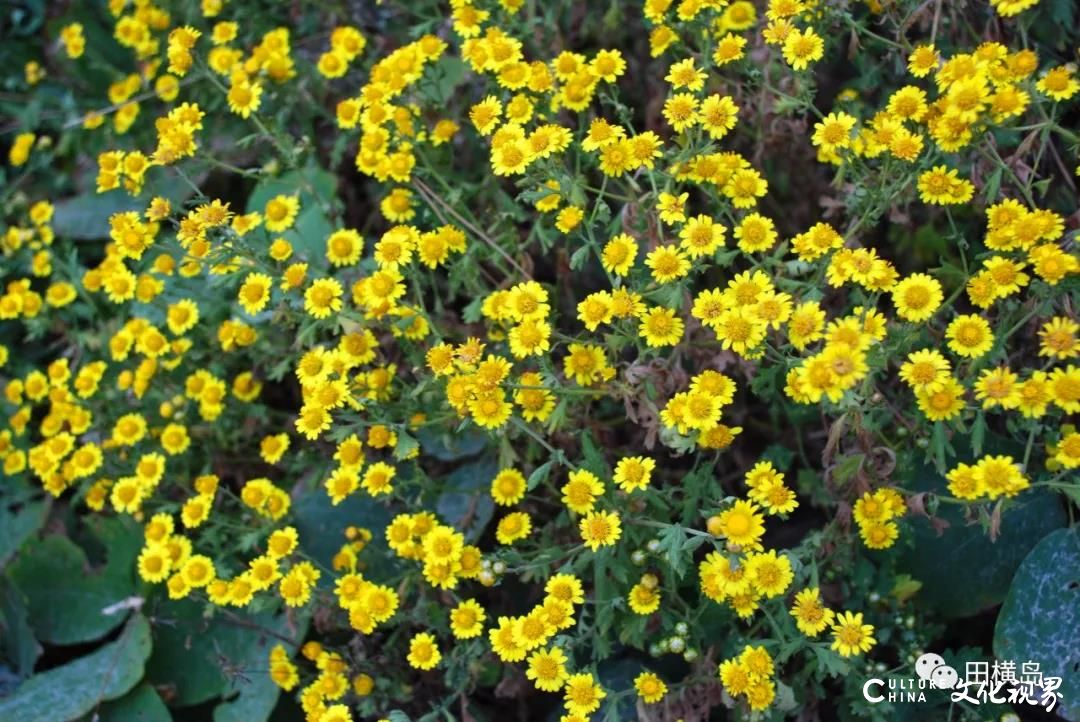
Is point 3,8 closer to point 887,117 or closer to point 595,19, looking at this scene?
point 595,19

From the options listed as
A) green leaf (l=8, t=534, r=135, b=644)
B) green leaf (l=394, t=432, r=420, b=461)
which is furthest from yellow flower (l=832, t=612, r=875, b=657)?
green leaf (l=8, t=534, r=135, b=644)

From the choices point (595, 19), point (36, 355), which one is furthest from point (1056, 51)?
point (36, 355)

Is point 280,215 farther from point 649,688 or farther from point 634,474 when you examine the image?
point 649,688

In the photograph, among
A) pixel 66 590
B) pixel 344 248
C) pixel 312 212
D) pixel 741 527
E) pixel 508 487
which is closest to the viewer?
pixel 741 527

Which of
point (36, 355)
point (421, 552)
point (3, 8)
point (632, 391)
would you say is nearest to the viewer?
point (632, 391)

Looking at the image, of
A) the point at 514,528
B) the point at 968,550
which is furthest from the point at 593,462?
the point at 968,550

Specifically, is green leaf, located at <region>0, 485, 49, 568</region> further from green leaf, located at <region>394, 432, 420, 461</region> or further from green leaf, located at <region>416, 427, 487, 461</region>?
green leaf, located at <region>394, 432, 420, 461</region>
